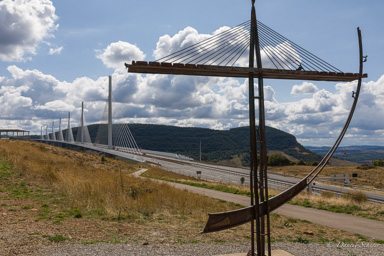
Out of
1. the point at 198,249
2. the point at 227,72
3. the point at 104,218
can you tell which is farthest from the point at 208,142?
the point at 227,72

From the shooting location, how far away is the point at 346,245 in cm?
909

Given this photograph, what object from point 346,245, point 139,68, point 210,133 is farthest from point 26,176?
point 210,133

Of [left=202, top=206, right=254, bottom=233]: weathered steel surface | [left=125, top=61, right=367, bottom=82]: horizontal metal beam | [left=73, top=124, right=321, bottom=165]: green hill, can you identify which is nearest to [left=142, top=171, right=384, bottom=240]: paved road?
[left=125, top=61, right=367, bottom=82]: horizontal metal beam

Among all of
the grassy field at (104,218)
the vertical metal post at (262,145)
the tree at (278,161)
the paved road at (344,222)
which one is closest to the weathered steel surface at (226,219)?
the vertical metal post at (262,145)

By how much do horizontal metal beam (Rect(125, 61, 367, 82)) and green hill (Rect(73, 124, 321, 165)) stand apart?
396ft

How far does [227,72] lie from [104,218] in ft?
22.9

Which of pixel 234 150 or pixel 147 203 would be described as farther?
pixel 234 150

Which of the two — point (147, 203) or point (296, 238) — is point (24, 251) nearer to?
point (147, 203)

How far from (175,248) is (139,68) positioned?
4.85 metres

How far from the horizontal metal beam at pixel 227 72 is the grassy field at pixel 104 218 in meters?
4.89

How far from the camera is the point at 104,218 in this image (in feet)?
32.9

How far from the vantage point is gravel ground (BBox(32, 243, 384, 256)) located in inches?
278

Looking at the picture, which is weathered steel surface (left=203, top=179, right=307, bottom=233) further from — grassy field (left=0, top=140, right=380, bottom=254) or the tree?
the tree

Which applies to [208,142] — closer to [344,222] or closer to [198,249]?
[344,222]
